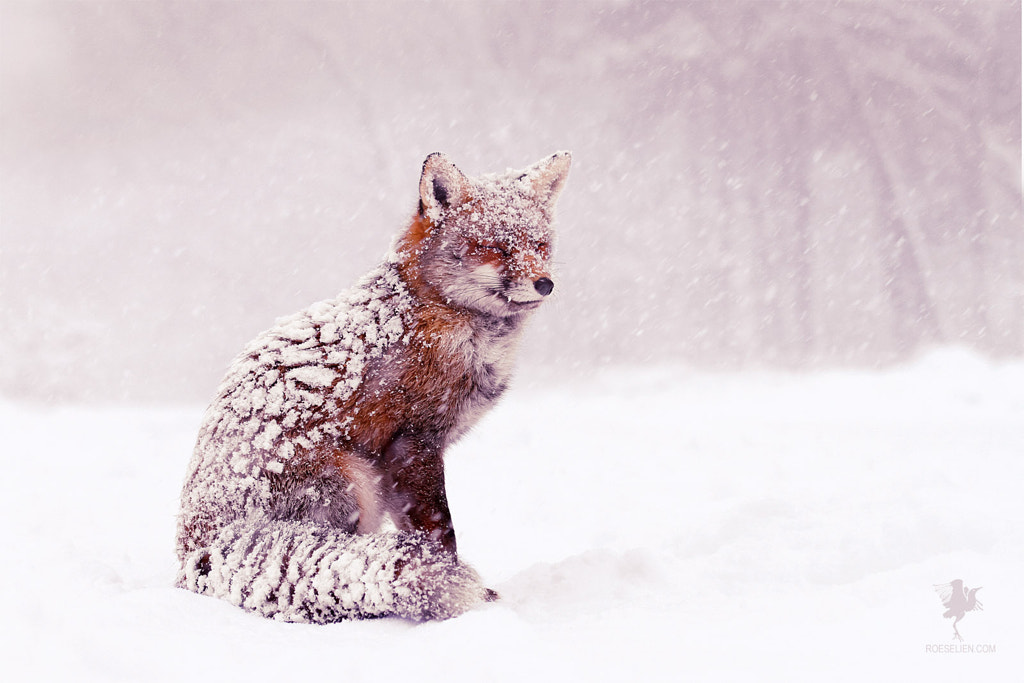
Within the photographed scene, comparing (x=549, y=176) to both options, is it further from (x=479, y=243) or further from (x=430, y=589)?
(x=430, y=589)

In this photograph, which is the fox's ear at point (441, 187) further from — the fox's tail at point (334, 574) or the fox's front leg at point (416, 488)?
the fox's tail at point (334, 574)

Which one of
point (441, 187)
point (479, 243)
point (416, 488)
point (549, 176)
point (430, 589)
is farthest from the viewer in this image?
point (549, 176)

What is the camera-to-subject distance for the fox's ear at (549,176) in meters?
3.45

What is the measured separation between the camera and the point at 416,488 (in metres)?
3.00

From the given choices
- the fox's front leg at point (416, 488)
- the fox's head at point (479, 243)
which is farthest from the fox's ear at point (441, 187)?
the fox's front leg at point (416, 488)

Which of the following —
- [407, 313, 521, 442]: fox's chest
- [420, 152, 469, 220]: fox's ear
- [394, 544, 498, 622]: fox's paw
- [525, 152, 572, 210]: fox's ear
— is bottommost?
[394, 544, 498, 622]: fox's paw

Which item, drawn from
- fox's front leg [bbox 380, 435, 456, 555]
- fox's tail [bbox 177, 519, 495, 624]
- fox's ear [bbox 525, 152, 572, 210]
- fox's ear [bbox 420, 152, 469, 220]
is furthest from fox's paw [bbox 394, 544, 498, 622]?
fox's ear [bbox 525, 152, 572, 210]

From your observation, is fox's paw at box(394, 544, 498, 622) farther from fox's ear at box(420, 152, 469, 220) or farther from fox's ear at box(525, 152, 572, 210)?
fox's ear at box(525, 152, 572, 210)

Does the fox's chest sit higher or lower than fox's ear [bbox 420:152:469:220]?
lower

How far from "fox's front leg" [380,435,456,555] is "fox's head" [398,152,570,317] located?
65 centimetres

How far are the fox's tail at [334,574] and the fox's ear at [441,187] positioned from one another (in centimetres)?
140

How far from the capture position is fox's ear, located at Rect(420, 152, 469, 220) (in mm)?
3234

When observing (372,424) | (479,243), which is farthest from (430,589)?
(479,243)

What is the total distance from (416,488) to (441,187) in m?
1.29
